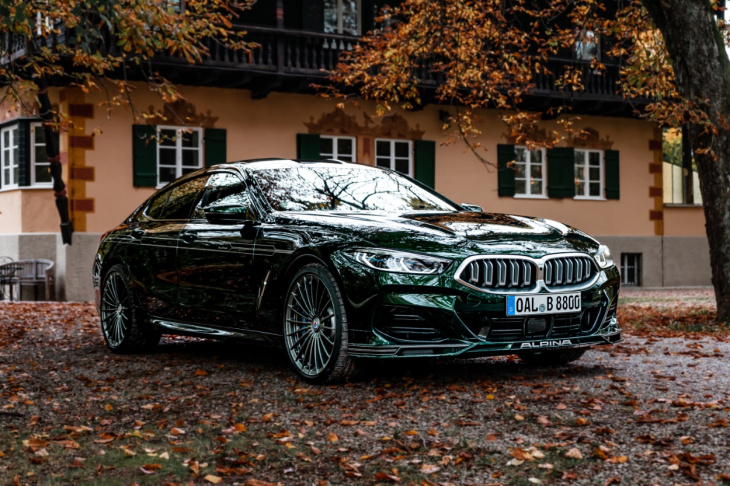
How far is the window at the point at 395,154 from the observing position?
22.6 metres

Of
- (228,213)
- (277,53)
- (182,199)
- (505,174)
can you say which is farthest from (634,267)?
(228,213)

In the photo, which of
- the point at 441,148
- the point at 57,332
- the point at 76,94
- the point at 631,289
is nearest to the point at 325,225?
the point at 57,332

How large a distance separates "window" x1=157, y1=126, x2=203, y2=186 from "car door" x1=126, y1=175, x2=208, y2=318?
38.2ft

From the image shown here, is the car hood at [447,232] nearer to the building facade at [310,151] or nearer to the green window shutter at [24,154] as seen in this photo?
the building facade at [310,151]

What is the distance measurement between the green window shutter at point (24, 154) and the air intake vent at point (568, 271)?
51.1ft

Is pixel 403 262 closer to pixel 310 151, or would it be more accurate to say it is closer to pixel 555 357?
pixel 555 357

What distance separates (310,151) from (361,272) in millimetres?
15481

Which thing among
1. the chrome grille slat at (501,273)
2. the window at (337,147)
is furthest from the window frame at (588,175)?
the chrome grille slat at (501,273)

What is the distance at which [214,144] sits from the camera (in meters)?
20.8

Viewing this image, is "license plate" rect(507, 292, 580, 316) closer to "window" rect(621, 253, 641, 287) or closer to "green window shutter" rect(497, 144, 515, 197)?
"green window shutter" rect(497, 144, 515, 197)

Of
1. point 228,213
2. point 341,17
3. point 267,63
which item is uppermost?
point 341,17

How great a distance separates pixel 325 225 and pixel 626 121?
2048 cm

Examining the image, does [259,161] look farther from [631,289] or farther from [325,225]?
[631,289]

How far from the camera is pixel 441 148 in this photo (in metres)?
23.2
